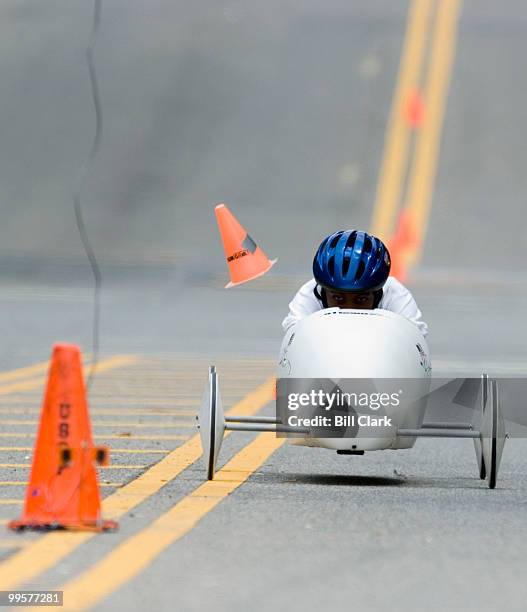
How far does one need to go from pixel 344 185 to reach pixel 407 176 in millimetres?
1121

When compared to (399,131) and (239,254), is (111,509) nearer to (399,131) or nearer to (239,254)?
(239,254)

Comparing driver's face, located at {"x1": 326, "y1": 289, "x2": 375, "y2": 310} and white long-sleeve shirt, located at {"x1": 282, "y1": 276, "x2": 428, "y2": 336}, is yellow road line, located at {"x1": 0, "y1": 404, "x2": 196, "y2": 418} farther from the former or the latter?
driver's face, located at {"x1": 326, "y1": 289, "x2": 375, "y2": 310}

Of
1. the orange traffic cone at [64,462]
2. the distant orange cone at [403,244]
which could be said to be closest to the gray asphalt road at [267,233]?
the orange traffic cone at [64,462]

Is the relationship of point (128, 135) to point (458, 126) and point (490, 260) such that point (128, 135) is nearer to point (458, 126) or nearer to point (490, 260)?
point (458, 126)

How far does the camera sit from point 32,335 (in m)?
18.9

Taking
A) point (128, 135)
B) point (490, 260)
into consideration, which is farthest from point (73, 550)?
point (128, 135)

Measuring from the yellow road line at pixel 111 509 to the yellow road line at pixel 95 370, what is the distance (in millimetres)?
1922

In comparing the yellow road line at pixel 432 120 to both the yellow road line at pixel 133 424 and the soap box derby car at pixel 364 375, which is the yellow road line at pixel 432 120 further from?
the soap box derby car at pixel 364 375

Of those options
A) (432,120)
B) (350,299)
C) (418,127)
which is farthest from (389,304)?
(432,120)

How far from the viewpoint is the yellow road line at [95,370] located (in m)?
14.5

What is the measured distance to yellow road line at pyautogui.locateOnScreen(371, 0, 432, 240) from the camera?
30527 mm

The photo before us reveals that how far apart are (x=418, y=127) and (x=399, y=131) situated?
16.5 inches

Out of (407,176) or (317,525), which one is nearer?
(317,525)

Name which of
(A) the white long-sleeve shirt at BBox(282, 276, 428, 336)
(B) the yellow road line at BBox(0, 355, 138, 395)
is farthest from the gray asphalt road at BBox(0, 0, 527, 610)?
(A) the white long-sleeve shirt at BBox(282, 276, 428, 336)
